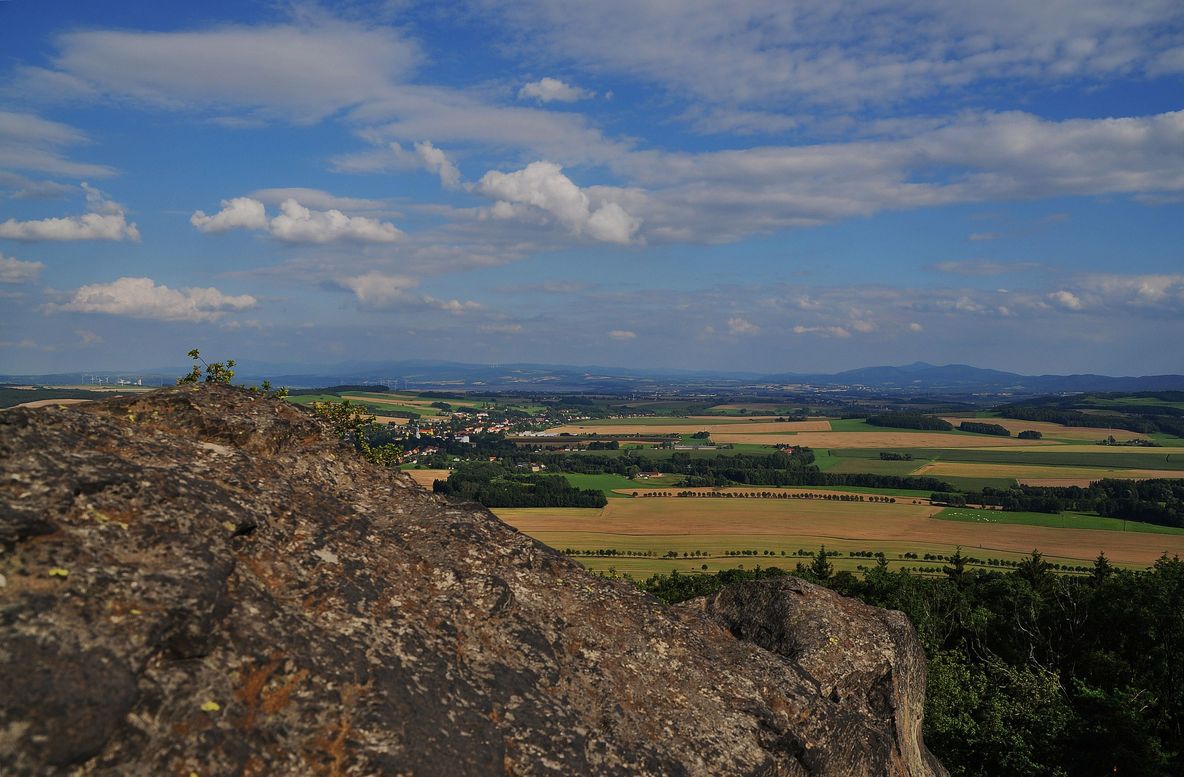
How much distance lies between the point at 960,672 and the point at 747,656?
2174cm

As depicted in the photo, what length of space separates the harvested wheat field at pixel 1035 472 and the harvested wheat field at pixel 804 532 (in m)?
38.4

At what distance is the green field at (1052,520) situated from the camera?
96625 mm

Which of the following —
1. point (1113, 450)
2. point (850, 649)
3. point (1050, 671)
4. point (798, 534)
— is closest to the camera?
point (850, 649)

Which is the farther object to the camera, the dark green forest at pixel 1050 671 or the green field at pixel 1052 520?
the green field at pixel 1052 520

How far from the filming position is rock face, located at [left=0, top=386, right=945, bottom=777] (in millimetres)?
8312

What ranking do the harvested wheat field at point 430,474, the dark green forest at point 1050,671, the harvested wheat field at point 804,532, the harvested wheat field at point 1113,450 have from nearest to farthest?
the dark green forest at point 1050,671, the harvested wheat field at point 804,532, the harvested wheat field at point 430,474, the harvested wheat field at point 1113,450

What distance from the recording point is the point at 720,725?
12.9 meters

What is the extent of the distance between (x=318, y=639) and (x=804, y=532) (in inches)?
3727

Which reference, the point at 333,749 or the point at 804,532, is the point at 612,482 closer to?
the point at 804,532

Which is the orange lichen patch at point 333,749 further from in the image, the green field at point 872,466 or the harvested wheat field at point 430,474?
the green field at point 872,466

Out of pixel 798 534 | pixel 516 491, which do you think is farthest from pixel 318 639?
pixel 516 491

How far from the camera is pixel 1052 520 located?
4067 inches

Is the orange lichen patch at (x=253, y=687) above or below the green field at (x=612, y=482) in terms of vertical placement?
above

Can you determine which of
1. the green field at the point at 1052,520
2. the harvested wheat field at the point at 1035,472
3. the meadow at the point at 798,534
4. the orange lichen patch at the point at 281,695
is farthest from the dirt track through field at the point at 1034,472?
the orange lichen patch at the point at 281,695
